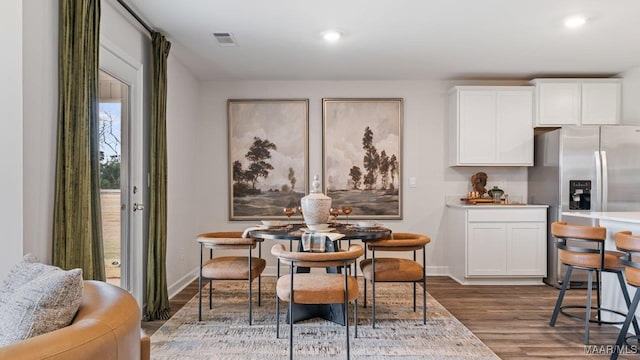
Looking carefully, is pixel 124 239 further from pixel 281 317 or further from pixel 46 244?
pixel 281 317

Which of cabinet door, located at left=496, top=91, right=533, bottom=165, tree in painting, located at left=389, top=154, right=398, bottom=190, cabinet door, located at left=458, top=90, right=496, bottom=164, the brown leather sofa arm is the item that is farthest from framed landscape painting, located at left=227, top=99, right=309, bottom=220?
the brown leather sofa arm

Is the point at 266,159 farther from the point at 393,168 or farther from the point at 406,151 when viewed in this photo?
the point at 406,151

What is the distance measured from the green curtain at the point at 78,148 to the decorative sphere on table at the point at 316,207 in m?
1.54

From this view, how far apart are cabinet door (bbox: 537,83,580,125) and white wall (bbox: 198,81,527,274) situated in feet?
2.48

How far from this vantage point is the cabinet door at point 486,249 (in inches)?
187

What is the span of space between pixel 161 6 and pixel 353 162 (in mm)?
2953

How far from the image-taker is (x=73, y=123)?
7.34 ft

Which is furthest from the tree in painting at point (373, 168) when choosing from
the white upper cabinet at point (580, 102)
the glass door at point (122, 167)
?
the glass door at point (122, 167)

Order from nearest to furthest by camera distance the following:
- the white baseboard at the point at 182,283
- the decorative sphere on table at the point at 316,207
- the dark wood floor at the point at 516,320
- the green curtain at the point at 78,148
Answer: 1. the green curtain at the point at 78,148
2. the dark wood floor at the point at 516,320
3. the decorative sphere on table at the point at 316,207
4. the white baseboard at the point at 182,283

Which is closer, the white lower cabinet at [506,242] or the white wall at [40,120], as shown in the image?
the white wall at [40,120]

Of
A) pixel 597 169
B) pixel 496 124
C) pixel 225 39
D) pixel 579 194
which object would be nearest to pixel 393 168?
pixel 496 124

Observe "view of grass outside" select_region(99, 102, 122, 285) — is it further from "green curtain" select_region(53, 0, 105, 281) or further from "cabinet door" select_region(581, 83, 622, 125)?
"cabinet door" select_region(581, 83, 622, 125)

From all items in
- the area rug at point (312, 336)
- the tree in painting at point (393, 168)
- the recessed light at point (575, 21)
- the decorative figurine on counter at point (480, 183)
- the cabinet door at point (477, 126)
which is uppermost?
the recessed light at point (575, 21)

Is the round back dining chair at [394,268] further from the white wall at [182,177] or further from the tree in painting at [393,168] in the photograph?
the white wall at [182,177]
